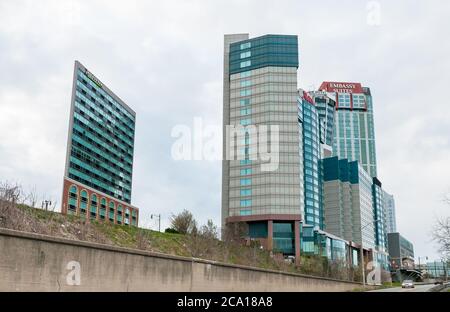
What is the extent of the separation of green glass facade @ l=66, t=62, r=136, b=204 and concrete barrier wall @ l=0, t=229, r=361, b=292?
116182 millimetres

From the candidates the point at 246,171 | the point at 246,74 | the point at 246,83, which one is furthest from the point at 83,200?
the point at 246,74

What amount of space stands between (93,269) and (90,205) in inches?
4229

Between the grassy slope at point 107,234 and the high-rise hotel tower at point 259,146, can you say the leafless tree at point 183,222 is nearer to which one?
the grassy slope at point 107,234

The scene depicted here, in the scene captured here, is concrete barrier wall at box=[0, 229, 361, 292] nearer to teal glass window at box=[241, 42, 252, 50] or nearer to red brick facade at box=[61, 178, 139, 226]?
red brick facade at box=[61, 178, 139, 226]

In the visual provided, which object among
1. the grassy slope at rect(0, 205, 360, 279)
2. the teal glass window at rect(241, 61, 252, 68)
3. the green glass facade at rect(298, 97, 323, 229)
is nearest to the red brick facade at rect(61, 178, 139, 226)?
the teal glass window at rect(241, 61, 252, 68)

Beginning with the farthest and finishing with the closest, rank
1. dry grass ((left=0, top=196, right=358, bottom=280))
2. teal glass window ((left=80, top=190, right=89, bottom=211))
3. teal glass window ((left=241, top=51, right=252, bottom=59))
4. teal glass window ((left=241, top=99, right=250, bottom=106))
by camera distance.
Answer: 1. teal glass window ((left=241, top=51, right=252, bottom=59))
2. teal glass window ((left=241, top=99, right=250, bottom=106))
3. teal glass window ((left=80, top=190, right=89, bottom=211))
4. dry grass ((left=0, top=196, right=358, bottom=280))

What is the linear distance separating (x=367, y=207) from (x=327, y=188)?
31.0m

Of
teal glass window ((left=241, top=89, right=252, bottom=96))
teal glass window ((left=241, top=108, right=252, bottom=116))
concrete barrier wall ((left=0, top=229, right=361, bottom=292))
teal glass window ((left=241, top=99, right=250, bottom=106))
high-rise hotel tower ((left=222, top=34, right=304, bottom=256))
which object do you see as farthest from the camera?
teal glass window ((left=241, top=89, right=252, bottom=96))

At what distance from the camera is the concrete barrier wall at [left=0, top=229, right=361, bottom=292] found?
43.6 ft

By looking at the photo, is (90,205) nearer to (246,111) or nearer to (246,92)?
(246,111)

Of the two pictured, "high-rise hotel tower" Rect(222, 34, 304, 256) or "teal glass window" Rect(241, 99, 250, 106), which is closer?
"high-rise hotel tower" Rect(222, 34, 304, 256)

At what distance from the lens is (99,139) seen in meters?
150

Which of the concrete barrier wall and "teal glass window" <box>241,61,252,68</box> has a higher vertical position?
"teal glass window" <box>241,61,252,68</box>
